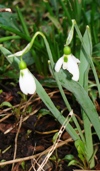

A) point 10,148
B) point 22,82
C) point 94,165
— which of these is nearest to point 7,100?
point 10,148

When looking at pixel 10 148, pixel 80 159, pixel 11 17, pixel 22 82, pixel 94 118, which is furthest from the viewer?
pixel 11 17

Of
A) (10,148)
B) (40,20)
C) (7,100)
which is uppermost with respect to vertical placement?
(40,20)

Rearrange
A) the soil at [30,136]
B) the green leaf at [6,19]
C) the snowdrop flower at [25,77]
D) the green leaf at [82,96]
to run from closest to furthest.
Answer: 1. the snowdrop flower at [25,77]
2. the green leaf at [82,96]
3. the soil at [30,136]
4. the green leaf at [6,19]

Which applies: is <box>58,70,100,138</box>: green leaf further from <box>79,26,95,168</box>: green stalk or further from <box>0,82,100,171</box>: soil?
<box>0,82,100,171</box>: soil

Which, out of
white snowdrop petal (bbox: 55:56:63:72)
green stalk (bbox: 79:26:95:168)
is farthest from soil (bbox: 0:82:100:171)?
white snowdrop petal (bbox: 55:56:63:72)

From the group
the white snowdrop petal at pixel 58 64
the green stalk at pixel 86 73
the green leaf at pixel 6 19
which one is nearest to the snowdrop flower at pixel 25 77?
the white snowdrop petal at pixel 58 64

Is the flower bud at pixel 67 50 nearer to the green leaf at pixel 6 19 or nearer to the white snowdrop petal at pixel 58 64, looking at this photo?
the white snowdrop petal at pixel 58 64

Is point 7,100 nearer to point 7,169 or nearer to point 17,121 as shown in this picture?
point 17,121

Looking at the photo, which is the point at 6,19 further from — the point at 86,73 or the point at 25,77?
the point at 25,77
